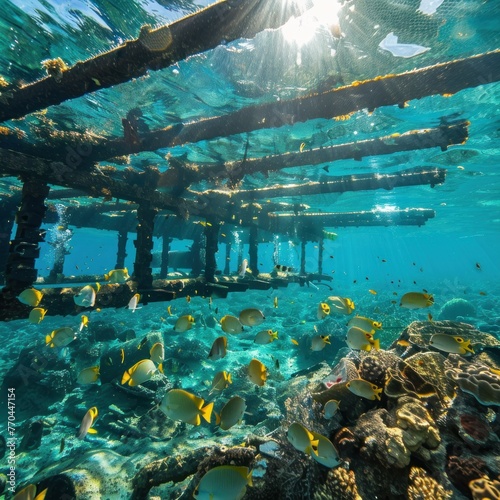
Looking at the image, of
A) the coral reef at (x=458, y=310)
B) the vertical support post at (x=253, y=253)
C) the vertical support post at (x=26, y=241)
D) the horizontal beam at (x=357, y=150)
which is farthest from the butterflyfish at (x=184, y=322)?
the coral reef at (x=458, y=310)

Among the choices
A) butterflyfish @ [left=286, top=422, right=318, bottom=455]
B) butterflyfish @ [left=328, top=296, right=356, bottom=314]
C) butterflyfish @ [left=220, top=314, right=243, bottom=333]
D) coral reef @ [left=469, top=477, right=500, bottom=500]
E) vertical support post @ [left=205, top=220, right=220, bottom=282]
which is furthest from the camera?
vertical support post @ [left=205, top=220, right=220, bottom=282]

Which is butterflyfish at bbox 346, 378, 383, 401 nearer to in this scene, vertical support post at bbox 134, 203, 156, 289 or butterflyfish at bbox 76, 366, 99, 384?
butterflyfish at bbox 76, 366, 99, 384

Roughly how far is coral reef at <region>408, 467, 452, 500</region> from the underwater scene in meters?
0.02

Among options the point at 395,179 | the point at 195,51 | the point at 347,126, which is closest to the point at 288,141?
the point at 347,126

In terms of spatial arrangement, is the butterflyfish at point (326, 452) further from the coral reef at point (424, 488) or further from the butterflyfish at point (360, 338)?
the butterflyfish at point (360, 338)

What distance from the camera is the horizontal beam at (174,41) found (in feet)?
10.7

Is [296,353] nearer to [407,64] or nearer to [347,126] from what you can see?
[347,126]

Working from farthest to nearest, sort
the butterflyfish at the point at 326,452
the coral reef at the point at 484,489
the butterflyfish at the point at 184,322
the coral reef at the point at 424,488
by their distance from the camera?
the butterflyfish at the point at 184,322 → the butterflyfish at the point at 326,452 → the coral reef at the point at 424,488 → the coral reef at the point at 484,489

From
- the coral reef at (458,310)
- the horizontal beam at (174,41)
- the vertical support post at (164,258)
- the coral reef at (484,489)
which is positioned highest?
the horizontal beam at (174,41)

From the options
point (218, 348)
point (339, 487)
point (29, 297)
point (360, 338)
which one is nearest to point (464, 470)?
point (339, 487)

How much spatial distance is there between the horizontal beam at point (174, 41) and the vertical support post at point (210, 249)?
20.7 feet

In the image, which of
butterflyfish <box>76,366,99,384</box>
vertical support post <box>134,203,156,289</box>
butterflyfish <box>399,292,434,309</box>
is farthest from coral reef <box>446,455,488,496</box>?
vertical support post <box>134,203,156,289</box>

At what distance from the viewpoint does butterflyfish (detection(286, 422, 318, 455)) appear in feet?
10.3

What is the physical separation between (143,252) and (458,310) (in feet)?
79.1
